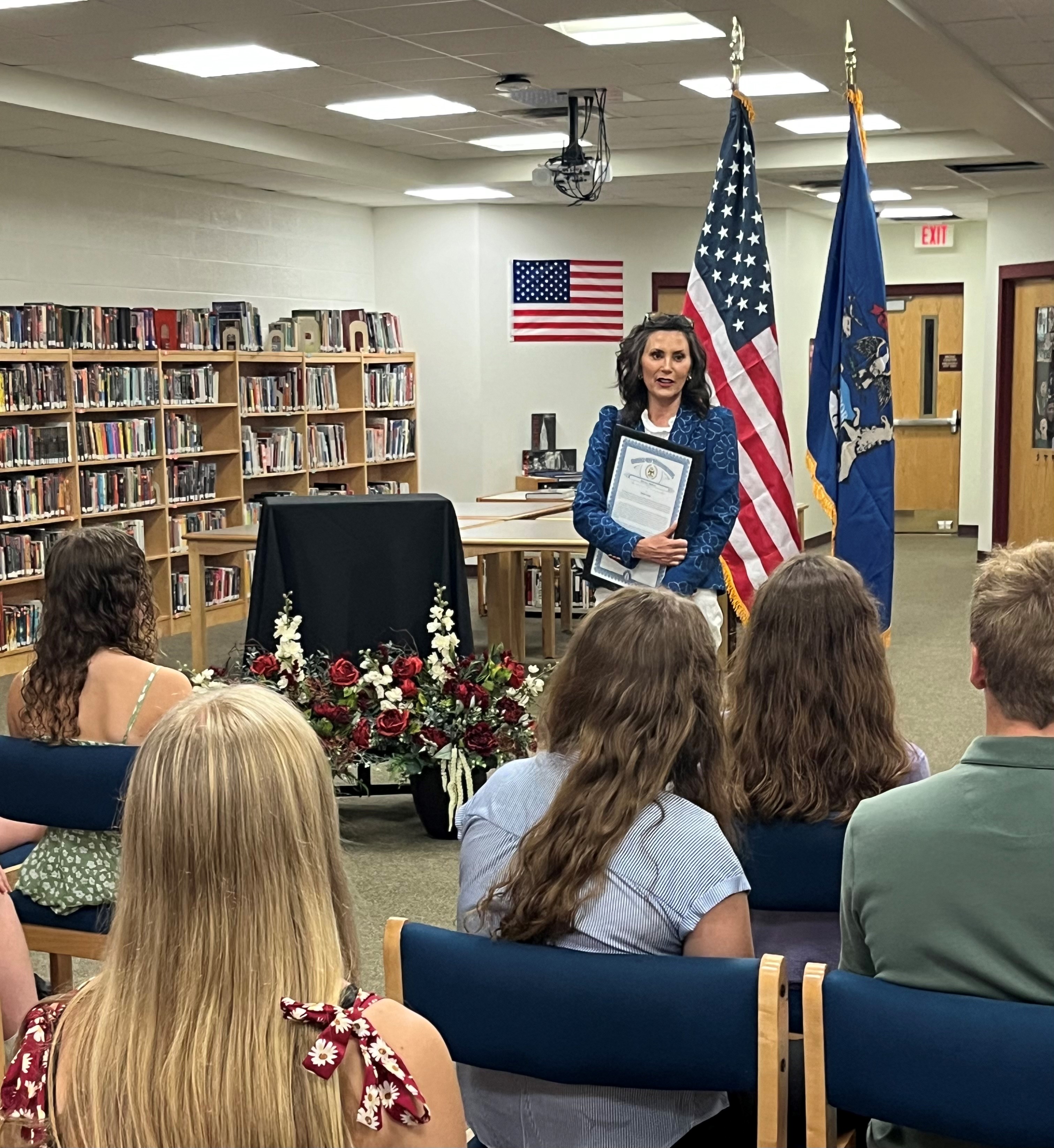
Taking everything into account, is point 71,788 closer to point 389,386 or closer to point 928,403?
point 389,386

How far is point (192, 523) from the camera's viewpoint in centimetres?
952

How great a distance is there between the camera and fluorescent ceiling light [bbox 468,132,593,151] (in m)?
9.27

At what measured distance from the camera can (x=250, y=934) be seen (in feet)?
4.25

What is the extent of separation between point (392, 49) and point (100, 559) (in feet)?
14.3

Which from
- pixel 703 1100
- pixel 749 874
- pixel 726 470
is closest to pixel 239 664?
pixel 726 470

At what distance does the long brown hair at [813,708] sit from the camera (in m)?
2.22

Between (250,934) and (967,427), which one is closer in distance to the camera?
(250,934)

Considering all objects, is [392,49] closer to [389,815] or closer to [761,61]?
[761,61]

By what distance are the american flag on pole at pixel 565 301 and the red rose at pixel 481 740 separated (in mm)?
7482

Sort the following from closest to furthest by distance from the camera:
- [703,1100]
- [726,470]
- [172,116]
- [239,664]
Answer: [703,1100] < [726,470] < [239,664] < [172,116]

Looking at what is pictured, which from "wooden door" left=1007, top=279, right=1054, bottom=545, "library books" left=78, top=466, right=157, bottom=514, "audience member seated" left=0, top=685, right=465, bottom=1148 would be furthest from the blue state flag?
"wooden door" left=1007, top=279, right=1054, bottom=545

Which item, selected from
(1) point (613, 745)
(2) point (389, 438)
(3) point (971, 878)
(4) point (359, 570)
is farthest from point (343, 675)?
(2) point (389, 438)

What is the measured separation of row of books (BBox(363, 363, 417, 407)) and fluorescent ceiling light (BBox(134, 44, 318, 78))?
4.04 m

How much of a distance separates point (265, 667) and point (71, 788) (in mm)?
1852
